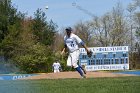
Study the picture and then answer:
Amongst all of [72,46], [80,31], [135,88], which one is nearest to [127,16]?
[80,31]

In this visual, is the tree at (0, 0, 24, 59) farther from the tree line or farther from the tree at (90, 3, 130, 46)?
the tree at (90, 3, 130, 46)

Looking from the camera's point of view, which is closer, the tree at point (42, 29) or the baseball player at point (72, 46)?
the baseball player at point (72, 46)

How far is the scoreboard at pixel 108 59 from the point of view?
44094 mm

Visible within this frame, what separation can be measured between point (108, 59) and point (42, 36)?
758 inches

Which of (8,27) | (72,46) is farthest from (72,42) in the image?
(8,27)

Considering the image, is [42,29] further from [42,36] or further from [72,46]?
[72,46]

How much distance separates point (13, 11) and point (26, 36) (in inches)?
166

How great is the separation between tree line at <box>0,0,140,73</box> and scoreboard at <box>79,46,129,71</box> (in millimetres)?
3273

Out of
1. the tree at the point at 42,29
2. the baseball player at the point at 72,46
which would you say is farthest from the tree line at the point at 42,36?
the baseball player at the point at 72,46

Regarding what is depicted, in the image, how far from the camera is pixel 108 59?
4419 centimetres

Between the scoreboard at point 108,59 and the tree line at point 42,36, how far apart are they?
3.27 meters

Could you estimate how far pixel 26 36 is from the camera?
6075cm

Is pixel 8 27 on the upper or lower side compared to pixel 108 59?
upper

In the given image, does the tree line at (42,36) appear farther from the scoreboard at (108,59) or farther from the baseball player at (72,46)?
the baseball player at (72,46)
